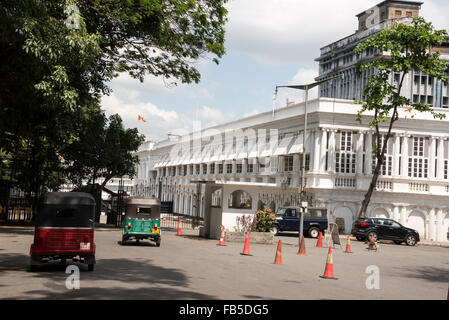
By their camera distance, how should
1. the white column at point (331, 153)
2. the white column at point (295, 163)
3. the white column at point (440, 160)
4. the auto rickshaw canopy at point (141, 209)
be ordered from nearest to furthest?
the auto rickshaw canopy at point (141, 209) → the white column at point (331, 153) → the white column at point (440, 160) → the white column at point (295, 163)

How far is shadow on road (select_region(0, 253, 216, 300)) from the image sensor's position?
1079cm

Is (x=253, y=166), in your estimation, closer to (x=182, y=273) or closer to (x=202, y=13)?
(x=202, y=13)

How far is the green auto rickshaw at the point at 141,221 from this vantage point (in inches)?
977

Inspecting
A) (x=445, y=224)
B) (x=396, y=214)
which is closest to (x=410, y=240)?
(x=396, y=214)

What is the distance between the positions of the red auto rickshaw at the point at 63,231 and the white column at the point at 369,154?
1373 inches

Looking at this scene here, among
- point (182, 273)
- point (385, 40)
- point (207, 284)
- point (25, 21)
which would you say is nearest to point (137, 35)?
point (25, 21)

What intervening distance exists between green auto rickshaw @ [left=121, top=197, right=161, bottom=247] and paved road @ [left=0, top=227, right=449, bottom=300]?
3.99 ft

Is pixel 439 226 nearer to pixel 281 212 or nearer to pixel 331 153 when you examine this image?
pixel 331 153

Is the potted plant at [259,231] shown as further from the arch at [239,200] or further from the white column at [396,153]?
the white column at [396,153]

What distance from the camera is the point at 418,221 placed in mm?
46844

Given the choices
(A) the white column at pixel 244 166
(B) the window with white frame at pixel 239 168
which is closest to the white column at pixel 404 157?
(A) the white column at pixel 244 166

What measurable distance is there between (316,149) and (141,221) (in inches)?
954

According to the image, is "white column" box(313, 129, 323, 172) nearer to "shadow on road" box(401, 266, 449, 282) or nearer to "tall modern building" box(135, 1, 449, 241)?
"tall modern building" box(135, 1, 449, 241)
